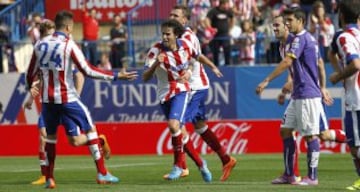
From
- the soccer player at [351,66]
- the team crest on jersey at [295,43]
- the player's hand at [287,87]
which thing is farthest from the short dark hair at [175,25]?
the soccer player at [351,66]

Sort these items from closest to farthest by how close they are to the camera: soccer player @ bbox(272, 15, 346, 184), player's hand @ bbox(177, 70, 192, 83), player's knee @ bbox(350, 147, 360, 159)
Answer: player's knee @ bbox(350, 147, 360, 159) < soccer player @ bbox(272, 15, 346, 184) < player's hand @ bbox(177, 70, 192, 83)

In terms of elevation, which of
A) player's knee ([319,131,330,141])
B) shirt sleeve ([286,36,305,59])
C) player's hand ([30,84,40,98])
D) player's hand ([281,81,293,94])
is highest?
shirt sleeve ([286,36,305,59])

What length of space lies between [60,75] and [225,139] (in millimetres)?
10776

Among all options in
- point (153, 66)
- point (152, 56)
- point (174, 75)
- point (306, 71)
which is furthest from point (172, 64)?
point (306, 71)

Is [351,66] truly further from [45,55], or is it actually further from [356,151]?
[45,55]

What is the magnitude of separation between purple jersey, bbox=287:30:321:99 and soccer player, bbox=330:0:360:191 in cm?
143

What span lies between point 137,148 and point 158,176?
8.80m

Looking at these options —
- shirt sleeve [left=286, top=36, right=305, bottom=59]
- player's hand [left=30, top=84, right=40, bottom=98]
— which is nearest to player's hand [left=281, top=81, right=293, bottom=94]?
shirt sleeve [left=286, top=36, right=305, bottom=59]

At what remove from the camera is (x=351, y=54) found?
471 inches

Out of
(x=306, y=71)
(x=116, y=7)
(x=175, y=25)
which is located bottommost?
(x=306, y=71)

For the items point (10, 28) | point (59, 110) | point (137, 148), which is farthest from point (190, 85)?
point (10, 28)

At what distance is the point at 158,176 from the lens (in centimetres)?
1609

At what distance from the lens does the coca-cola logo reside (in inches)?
953

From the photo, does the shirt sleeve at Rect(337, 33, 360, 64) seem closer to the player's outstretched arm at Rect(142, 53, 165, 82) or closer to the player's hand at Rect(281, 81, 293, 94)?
the player's hand at Rect(281, 81, 293, 94)
